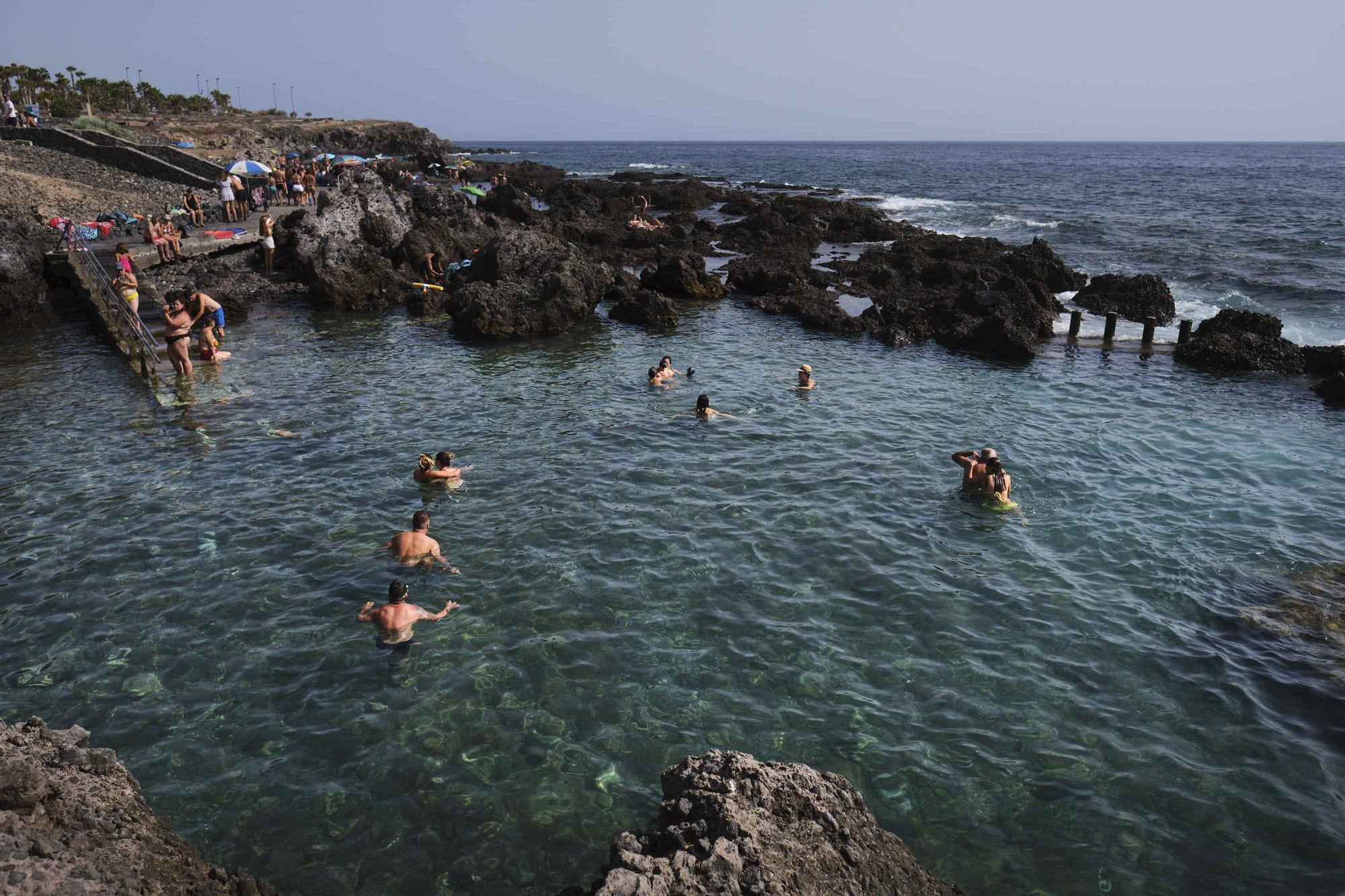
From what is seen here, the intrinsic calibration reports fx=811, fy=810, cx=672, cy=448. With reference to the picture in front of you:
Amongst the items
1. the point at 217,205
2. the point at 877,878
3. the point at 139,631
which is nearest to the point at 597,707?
the point at 877,878

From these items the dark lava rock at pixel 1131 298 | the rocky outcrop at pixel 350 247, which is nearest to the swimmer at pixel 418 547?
the rocky outcrop at pixel 350 247

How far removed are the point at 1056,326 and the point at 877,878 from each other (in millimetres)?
26686

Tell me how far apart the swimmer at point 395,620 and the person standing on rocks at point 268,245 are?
26.5 m

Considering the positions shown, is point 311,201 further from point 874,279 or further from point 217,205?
point 874,279

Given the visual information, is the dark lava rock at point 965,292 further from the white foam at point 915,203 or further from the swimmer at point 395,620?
the white foam at point 915,203

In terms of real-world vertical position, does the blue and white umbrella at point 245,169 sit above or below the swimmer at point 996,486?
above

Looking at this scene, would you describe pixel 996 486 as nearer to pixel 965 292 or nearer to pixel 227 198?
pixel 965 292

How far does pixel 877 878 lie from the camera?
18.8 ft

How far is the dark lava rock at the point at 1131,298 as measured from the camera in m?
29.4

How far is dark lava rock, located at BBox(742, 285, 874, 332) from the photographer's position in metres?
27.9

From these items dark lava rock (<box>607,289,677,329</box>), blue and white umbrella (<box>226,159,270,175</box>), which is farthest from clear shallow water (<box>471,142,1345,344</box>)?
blue and white umbrella (<box>226,159,270,175</box>)

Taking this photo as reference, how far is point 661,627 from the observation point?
421 inches

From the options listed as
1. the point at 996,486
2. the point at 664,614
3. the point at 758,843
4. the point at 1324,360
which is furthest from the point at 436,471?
the point at 1324,360

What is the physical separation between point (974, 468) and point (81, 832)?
1335cm
